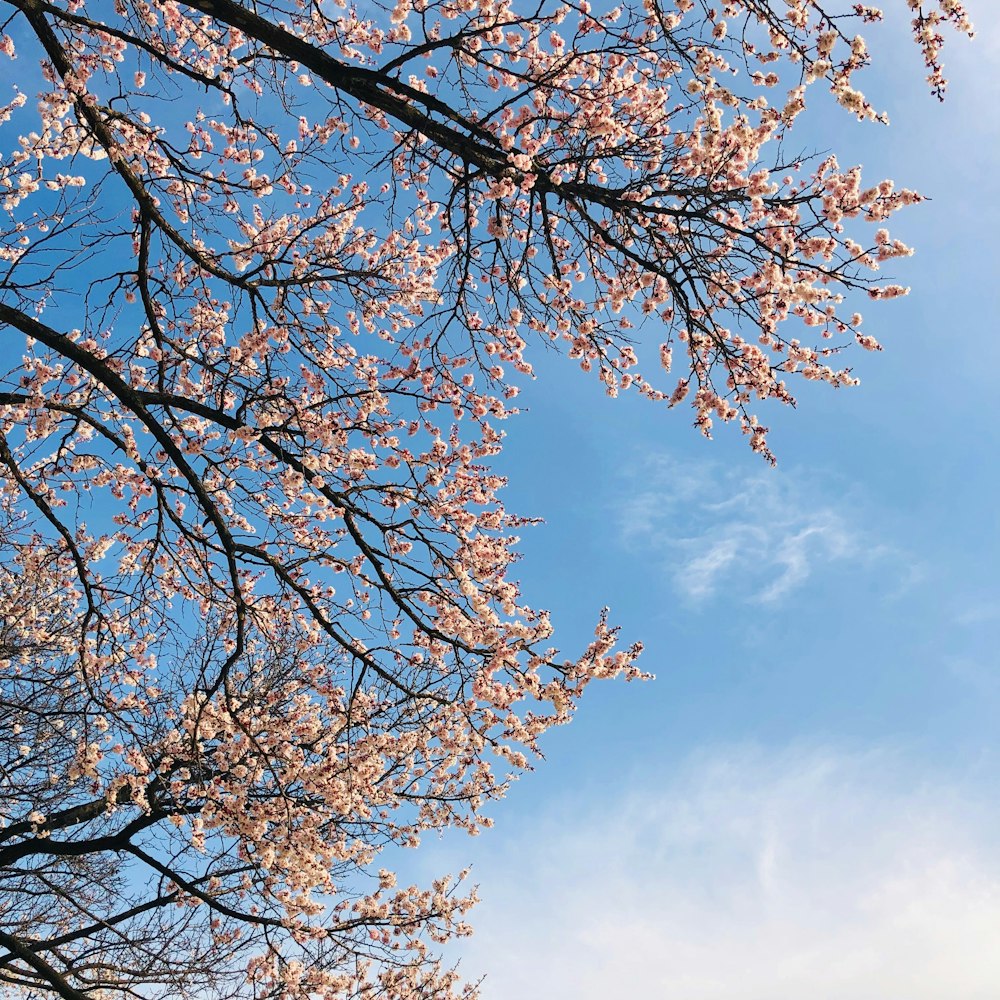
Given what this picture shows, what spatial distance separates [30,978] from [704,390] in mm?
8899

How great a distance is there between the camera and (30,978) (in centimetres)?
800

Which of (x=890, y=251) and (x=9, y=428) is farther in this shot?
(x=9, y=428)

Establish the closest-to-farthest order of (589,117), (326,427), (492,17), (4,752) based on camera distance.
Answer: (589,117), (492,17), (326,427), (4,752)

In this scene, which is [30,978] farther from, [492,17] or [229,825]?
[492,17]

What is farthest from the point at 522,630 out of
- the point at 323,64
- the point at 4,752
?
the point at 4,752

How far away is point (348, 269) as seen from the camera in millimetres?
7387

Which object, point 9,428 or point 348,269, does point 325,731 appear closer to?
point 9,428

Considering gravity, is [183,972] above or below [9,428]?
below

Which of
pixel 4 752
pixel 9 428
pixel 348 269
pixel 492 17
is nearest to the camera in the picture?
pixel 492 17

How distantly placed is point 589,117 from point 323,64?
193 cm

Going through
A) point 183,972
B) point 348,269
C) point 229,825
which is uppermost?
point 348,269

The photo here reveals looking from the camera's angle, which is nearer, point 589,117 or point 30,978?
point 589,117

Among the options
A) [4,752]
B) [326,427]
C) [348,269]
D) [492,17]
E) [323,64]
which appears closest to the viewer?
[323,64]

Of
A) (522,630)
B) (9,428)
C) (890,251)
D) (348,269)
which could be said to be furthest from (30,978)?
(890,251)
